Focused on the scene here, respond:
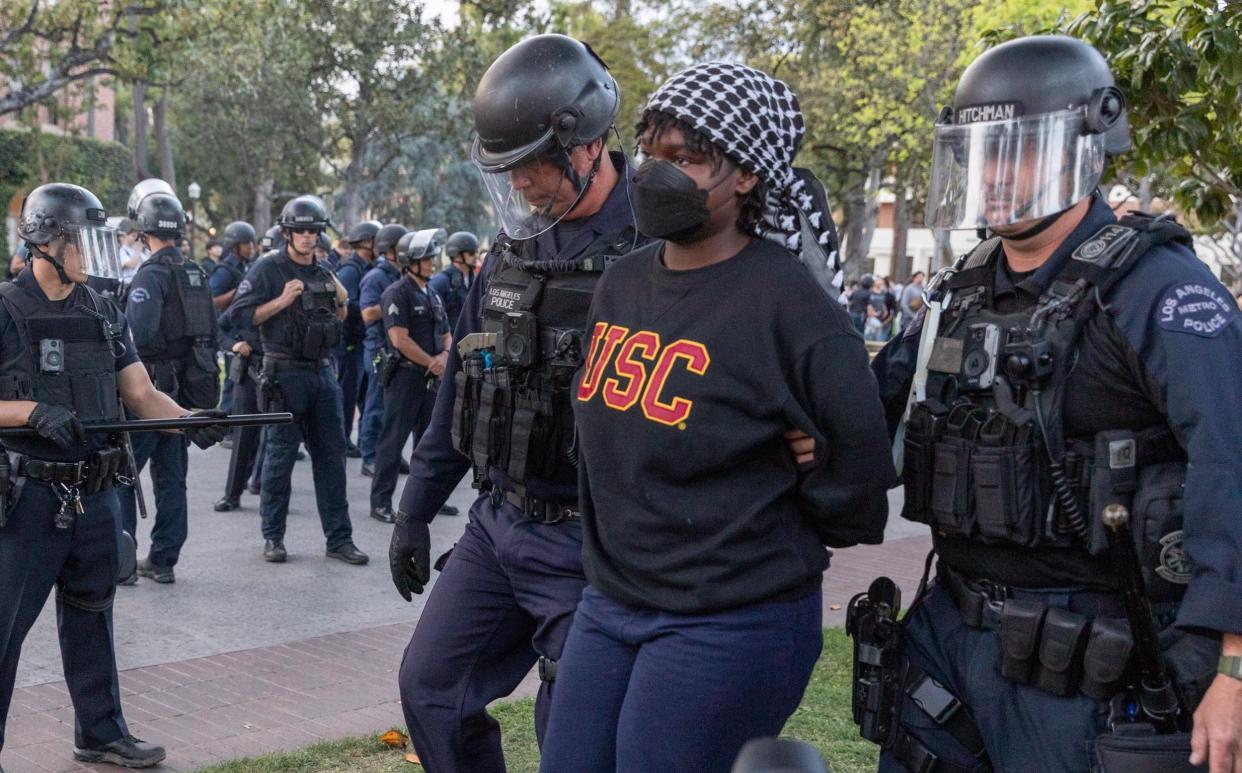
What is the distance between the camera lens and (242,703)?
562cm

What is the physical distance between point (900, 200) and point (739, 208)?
38.3 metres

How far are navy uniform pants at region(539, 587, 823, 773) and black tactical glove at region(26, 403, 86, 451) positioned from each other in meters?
2.59

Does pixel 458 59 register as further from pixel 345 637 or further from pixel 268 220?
pixel 345 637

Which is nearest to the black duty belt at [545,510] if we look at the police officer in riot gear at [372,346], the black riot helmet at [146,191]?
the black riot helmet at [146,191]

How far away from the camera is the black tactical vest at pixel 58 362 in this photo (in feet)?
15.6

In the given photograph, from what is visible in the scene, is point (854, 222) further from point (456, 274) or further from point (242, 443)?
point (242, 443)

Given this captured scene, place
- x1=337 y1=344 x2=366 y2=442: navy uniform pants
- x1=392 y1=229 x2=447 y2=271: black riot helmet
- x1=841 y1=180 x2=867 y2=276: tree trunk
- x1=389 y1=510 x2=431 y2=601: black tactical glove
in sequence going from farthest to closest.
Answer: x1=841 y1=180 x2=867 y2=276: tree trunk < x1=337 y1=344 x2=366 y2=442: navy uniform pants < x1=392 y1=229 x2=447 y2=271: black riot helmet < x1=389 y1=510 x2=431 y2=601: black tactical glove

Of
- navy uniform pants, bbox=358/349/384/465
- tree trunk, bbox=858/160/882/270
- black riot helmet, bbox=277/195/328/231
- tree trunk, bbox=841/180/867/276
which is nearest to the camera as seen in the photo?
black riot helmet, bbox=277/195/328/231

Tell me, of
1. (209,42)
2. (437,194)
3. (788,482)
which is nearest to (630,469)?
(788,482)

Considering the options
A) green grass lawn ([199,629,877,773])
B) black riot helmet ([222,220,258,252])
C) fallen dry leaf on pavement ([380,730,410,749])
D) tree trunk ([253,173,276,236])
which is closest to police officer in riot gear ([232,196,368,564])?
green grass lawn ([199,629,877,773])

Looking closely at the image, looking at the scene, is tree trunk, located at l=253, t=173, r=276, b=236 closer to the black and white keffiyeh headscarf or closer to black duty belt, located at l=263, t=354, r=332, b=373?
black duty belt, located at l=263, t=354, r=332, b=373

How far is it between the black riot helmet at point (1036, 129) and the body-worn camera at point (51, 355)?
10.8 ft

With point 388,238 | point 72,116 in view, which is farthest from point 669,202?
point 72,116

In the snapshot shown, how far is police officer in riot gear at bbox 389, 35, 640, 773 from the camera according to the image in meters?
3.48
